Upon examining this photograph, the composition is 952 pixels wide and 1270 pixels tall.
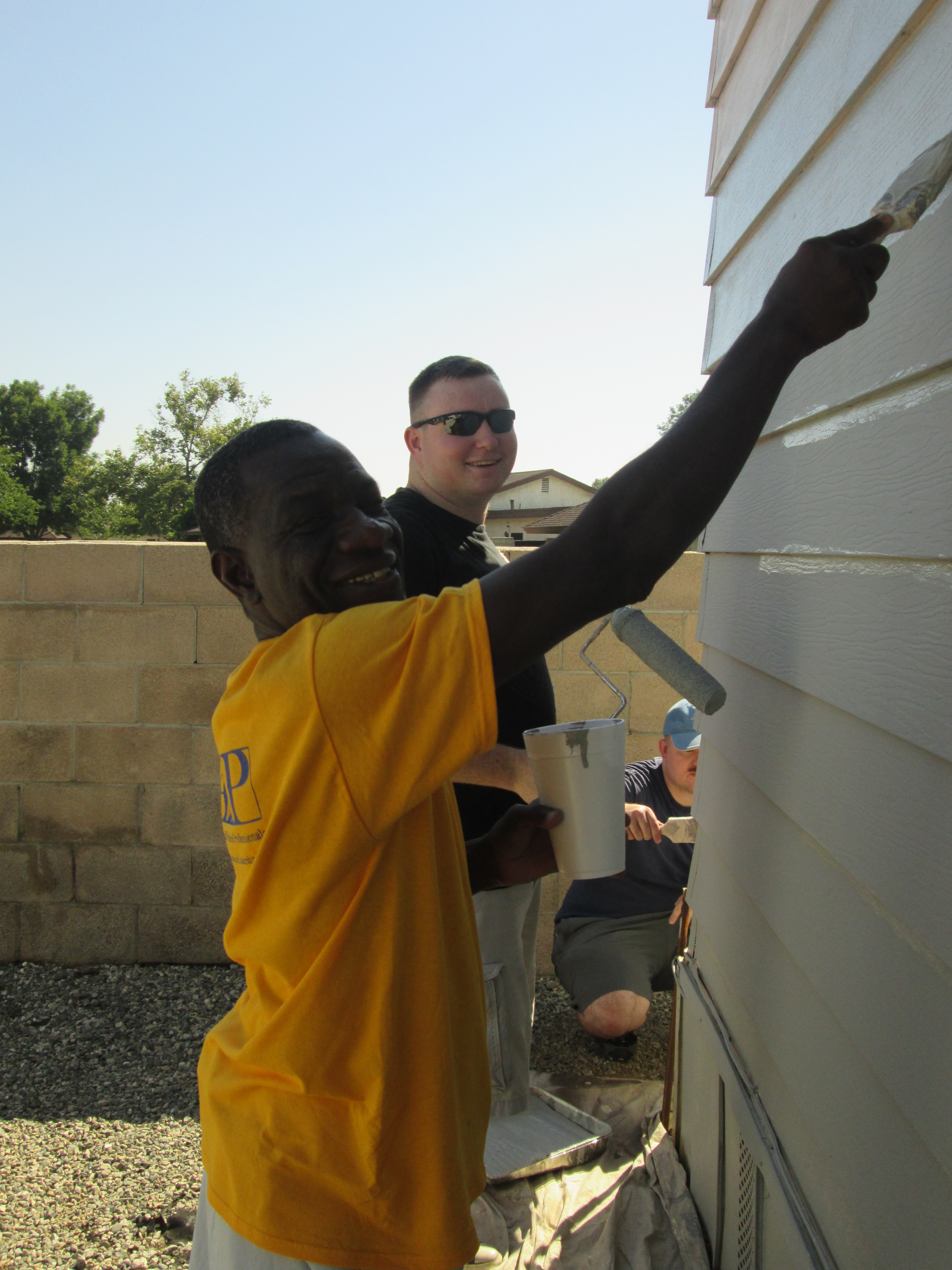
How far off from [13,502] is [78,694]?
182 feet

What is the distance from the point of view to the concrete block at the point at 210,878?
15.7ft

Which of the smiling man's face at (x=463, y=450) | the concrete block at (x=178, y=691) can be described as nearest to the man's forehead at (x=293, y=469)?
the smiling man's face at (x=463, y=450)

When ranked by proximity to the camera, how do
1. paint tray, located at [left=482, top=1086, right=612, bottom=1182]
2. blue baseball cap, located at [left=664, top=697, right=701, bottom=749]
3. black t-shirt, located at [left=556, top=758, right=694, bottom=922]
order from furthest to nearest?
black t-shirt, located at [left=556, top=758, right=694, bottom=922], blue baseball cap, located at [left=664, top=697, right=701, bottom=749], paint tray, located at [left=482, top=1086, right=612, bottom=1182]

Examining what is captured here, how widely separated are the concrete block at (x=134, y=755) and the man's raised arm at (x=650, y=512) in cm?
410

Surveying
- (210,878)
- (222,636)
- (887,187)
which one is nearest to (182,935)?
(210,878)

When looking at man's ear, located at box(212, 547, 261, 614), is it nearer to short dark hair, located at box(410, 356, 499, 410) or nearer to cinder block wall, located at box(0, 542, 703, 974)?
short dark hair, located at box(410, 356, 499, 410)

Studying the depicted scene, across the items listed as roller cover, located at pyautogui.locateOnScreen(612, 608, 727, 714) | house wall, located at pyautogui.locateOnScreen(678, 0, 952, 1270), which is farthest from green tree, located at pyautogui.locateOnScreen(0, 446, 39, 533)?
roller cover, located at pyautogui.locateOnScreen(612, 608, 727, 714)

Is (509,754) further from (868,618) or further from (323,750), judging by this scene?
(323,750)

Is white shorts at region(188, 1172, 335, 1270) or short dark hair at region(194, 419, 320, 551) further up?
short dark hair at region(194, 419, 320, 551)

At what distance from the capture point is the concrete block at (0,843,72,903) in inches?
191

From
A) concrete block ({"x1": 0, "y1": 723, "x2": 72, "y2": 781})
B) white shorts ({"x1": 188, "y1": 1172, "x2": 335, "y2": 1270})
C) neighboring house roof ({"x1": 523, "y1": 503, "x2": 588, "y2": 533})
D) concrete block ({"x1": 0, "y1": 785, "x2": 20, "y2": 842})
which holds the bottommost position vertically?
concrete block ({"x1": 0, "y1": 785, "x2": 20, "y2": 842})

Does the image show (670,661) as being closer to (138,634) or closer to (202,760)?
(202,760)

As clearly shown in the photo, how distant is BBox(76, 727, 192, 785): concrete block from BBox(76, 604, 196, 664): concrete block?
1.21 feet

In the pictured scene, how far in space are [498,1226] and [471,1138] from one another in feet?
5.34
